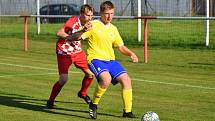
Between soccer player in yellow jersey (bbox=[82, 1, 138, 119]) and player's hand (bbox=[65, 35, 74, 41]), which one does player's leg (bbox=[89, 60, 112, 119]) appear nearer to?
soccer player in yellow jersey (bbox=[82, 1, 138, 119])

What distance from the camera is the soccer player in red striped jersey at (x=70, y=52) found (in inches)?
431

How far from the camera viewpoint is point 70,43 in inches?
450

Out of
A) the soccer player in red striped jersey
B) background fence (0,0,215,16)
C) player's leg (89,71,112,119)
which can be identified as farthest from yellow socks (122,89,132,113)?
background fence (0,0,215,16)

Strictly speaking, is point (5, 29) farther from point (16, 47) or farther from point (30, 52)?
point (30, 52)

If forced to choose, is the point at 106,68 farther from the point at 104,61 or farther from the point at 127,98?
the point at 127,98

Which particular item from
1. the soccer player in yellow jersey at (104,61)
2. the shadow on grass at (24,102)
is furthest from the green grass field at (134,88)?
the soccer player in yellow jersey at (104,61)

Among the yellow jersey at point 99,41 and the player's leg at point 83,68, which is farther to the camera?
the player's leg at point 83,68

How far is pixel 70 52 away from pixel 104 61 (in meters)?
Result: 1.42

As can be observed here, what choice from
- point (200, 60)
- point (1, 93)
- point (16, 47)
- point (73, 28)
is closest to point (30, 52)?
point (16, 47)

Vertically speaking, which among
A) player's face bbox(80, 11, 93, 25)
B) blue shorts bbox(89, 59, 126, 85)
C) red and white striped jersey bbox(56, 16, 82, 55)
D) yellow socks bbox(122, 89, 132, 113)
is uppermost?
player's face bbox(80, 11, 93, 25)

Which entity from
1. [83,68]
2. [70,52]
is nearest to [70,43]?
[70,52]

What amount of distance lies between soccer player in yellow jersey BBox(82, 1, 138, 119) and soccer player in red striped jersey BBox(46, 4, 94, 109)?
1.94 feet

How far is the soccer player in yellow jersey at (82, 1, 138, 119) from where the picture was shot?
10.1 metres

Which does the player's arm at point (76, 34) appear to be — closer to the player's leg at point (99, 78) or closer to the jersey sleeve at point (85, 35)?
the jersey sleeve at point (85, 35)
